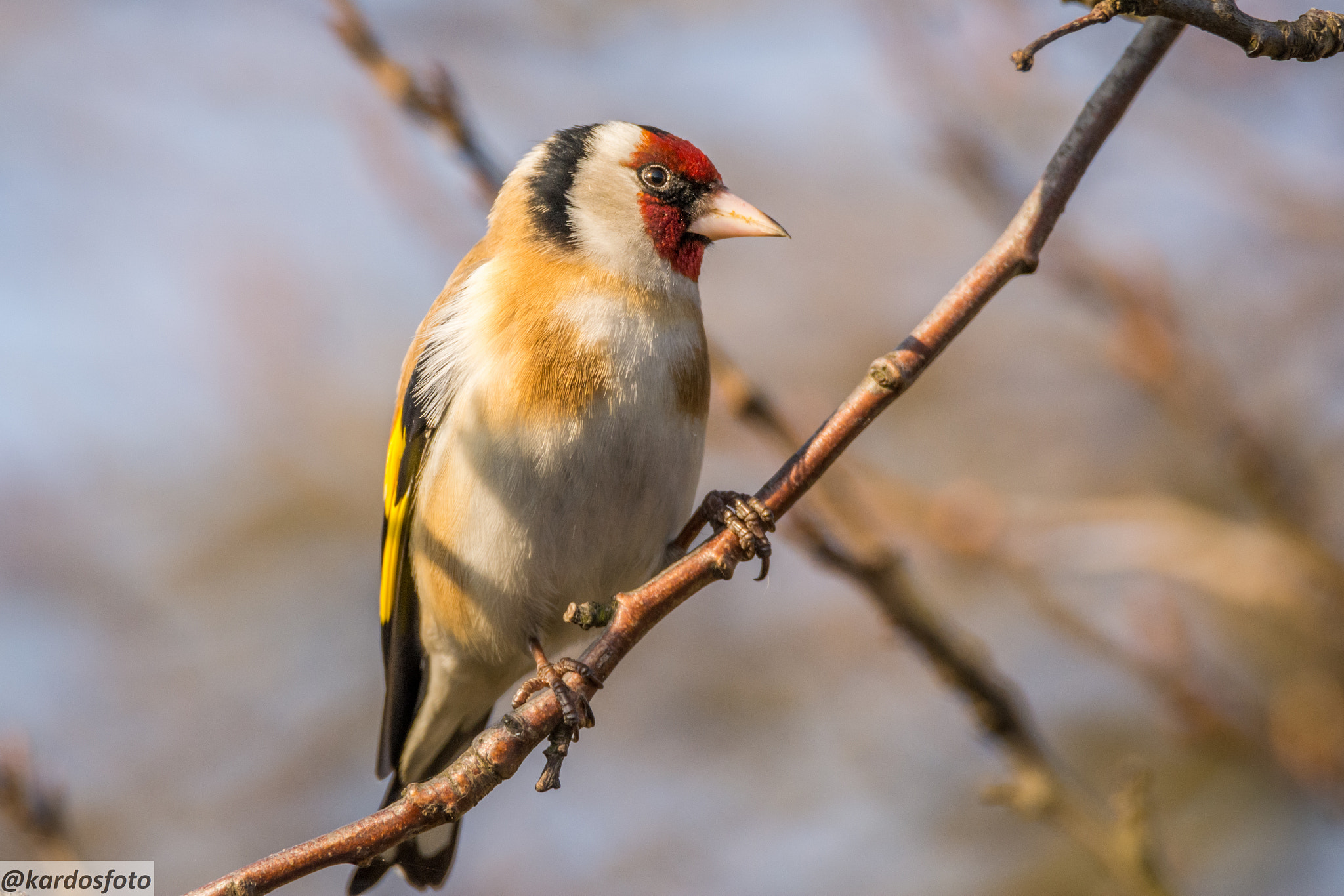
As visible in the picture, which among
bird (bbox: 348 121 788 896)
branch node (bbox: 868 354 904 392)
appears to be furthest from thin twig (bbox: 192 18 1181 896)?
bird (bbox: 348 121 788 896)

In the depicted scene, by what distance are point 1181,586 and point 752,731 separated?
2.60m

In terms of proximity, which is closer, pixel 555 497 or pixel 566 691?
pixel 566 691

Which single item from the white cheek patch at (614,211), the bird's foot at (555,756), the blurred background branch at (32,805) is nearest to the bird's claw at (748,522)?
the bird's foot at (555,756)

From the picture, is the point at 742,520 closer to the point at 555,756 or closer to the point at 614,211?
the point at 555,756

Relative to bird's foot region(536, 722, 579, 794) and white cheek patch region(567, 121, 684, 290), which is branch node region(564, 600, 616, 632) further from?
white cheek patch region(567, 121, 684, 290)

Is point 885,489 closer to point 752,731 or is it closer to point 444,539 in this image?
point 444,539

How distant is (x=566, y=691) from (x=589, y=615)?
0.18m

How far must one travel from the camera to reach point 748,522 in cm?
292

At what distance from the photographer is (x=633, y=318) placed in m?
3.51

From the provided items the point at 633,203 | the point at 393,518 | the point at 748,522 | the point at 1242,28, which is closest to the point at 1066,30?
the point at 1242,28

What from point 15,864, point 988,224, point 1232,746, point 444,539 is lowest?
point 1232,746

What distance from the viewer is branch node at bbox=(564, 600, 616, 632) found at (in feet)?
8.87

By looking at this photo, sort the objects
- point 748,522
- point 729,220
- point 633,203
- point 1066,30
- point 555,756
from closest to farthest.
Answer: point 1066,30 < point 555,756 < point 748,522 < point 729,220 < point 633,203

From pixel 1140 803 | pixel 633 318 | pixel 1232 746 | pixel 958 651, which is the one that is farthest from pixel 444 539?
pixel 1232 746
